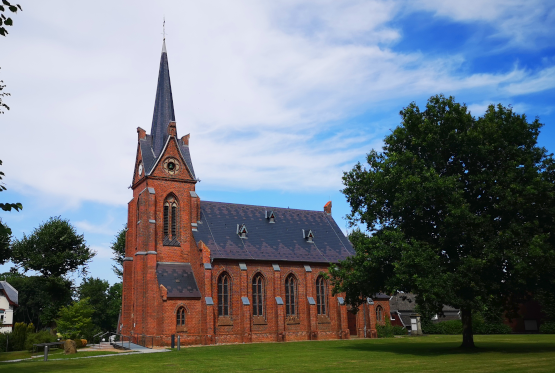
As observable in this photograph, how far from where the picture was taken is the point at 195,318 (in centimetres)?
4338

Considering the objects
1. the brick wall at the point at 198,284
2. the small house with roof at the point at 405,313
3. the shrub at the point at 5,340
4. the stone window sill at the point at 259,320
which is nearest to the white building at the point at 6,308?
the shrub at the point at 5,340

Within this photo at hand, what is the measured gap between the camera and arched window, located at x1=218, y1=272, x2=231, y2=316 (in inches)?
1791

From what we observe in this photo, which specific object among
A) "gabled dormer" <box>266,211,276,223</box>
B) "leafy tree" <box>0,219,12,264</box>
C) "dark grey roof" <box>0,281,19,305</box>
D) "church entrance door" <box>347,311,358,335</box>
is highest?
"gabled dormer" <box>266,211,276,223</box>

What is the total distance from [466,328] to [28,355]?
93.5 ft

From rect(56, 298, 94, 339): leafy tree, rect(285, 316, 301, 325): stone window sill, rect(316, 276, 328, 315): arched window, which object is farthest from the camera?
rect(316, 276, 328, 315): arched window

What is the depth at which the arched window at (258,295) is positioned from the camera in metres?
47.2

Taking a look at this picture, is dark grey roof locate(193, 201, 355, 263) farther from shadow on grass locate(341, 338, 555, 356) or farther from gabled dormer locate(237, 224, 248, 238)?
shadow on grass locate(341, 338, 555, 356)

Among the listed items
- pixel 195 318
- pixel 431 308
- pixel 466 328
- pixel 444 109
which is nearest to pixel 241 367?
pixel 431 308

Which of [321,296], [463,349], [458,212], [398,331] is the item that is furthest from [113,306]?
[458,212]

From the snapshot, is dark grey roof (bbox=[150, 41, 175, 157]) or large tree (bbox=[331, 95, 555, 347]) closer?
large tree (bbox=[331, 95, 555, 347])

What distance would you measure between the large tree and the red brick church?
55.3 feet

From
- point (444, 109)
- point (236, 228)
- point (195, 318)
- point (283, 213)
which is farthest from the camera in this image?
point (283, 213)

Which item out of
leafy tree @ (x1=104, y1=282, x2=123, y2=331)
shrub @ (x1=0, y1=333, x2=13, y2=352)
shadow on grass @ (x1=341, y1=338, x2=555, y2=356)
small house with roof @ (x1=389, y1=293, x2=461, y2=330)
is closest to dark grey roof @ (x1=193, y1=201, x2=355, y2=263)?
shrub @ (x1=0, y1=333, x2=13, y2=352)

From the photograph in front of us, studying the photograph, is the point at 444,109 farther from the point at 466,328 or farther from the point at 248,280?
the point at 248,280
